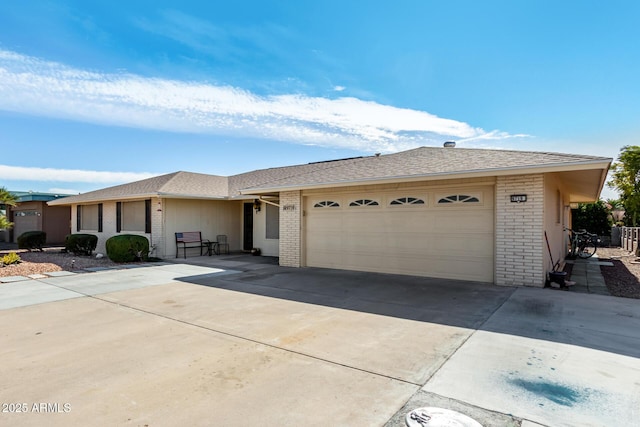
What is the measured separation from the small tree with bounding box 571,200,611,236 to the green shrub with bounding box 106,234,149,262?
24.1m

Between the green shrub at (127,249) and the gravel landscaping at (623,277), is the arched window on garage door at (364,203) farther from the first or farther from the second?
the green shrub at (127,249)

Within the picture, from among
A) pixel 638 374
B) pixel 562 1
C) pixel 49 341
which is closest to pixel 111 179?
pixel 49 341

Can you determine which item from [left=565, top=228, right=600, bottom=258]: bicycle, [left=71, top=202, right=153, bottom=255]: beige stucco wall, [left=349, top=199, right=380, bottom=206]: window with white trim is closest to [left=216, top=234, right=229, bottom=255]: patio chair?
[left=71, top=202, right=153, bottom=255]: beige stucco wall

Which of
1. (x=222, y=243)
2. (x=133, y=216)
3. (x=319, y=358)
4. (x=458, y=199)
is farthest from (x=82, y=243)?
(x=458, y=199)

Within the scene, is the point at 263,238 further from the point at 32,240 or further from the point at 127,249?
the point at 32,240

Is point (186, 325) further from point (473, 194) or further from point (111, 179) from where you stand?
point (111, 179)

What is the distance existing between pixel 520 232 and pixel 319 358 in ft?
18.4

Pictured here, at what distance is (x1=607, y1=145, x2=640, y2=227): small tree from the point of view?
16828mm

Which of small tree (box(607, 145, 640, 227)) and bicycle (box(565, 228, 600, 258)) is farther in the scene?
small tree (box(607, 145, 640, 227))

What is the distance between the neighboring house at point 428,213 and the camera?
722cm

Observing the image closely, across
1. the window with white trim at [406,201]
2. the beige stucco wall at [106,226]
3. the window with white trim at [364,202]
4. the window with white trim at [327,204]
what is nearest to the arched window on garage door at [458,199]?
the window with white trim at [406,201]

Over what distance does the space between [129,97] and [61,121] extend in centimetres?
555

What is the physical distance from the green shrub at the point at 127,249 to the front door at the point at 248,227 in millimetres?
4347

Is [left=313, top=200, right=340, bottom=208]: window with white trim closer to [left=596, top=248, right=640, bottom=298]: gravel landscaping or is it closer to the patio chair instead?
the patio chair
